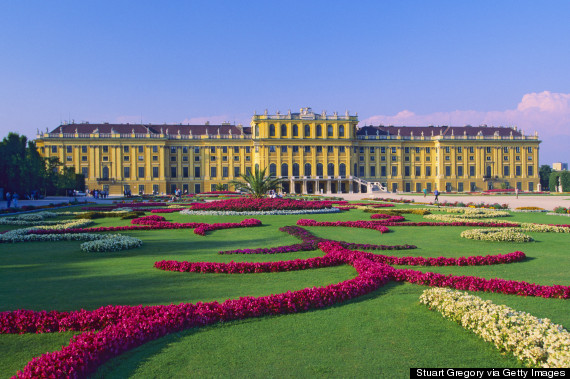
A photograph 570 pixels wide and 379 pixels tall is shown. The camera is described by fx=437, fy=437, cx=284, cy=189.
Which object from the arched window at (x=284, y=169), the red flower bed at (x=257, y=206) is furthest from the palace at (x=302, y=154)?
the red flower bed at (x=257, y=206)

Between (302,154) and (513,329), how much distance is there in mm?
62765

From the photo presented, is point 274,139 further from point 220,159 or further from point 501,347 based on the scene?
point 501,347

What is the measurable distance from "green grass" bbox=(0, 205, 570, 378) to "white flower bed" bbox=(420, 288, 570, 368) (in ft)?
0.39

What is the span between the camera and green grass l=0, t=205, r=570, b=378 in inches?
164

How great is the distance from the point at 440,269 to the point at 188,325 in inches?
201

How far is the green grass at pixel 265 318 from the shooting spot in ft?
13.6

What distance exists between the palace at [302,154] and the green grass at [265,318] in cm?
5476

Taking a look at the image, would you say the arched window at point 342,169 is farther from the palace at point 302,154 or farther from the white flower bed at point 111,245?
the white flower bed at point 111,245

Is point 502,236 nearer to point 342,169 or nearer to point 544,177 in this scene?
point 342,169

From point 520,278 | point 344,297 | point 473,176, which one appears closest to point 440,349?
point 344,297

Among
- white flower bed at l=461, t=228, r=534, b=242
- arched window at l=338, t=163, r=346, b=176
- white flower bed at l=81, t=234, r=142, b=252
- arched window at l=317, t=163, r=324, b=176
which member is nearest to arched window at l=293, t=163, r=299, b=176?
arched window at l=317, t=163, r=324, b=176

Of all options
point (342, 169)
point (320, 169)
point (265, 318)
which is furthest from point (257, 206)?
point (342, 169)

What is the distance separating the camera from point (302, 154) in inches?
2630

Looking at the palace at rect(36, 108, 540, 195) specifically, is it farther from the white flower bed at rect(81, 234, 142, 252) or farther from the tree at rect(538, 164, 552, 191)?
the white flower bed at rect(81, 234, 142, 252)
